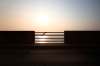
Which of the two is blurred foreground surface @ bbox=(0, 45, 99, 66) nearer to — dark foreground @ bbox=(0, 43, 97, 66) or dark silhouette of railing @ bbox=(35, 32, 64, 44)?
dark foreground @ bbox=(0, 43, 97, 66)

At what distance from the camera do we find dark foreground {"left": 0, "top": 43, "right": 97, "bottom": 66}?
1.16 metres

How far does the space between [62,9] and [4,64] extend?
72 centimetres

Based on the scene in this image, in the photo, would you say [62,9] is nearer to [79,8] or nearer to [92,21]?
[79,8]

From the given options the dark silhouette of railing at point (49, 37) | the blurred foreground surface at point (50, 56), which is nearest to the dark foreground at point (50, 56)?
the blurred foreground surface at point (50, 56)

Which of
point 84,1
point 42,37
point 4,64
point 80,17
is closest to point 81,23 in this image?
point 80,17

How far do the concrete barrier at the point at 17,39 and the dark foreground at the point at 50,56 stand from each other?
48 mm

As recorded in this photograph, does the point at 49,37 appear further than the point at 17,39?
Yes

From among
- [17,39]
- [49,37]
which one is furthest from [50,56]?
[17,39]

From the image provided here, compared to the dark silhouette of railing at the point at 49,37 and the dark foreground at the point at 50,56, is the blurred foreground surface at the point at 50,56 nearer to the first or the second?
the dark foreground at the point at 50,56

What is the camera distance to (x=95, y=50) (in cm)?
115

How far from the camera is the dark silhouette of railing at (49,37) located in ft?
4.06

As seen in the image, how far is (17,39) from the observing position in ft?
3.76

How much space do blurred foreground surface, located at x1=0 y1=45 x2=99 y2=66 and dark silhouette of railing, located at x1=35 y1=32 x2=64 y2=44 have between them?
0.10 metres

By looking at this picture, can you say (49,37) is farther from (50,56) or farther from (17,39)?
(17,39)
